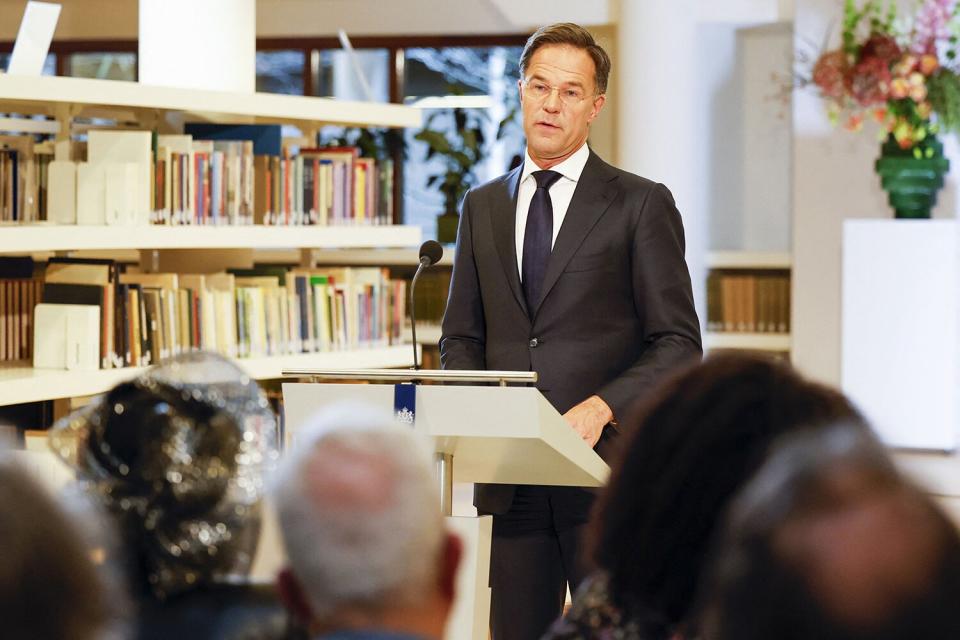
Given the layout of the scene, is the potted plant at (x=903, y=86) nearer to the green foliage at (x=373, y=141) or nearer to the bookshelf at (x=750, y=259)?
the bookshelf at (x=750, y=259)

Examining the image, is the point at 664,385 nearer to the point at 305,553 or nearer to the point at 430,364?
the point at 305,553

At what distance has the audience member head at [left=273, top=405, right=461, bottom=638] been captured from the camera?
0.96 m

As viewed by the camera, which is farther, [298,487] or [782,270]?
[782,270]

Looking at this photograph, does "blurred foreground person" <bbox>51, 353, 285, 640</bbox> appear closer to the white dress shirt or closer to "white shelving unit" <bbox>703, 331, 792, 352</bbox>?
the white dress shirt

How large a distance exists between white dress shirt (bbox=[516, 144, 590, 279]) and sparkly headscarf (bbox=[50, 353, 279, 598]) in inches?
61.0

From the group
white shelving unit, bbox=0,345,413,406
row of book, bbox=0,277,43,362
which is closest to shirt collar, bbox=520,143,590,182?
white shelving unit, bbox=0,345,413,406

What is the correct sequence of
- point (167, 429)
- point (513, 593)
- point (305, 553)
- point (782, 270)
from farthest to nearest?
1. point (782, 270)
2. point (513, 593)
3. point (167, 429)
4. point (305, 553)

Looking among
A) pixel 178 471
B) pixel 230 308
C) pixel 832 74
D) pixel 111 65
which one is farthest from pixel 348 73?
pixel 178 471

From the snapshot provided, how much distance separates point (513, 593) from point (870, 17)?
517 centimetres

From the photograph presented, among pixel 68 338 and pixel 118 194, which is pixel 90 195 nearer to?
pixel 118 194

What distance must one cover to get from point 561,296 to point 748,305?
494 centimetres

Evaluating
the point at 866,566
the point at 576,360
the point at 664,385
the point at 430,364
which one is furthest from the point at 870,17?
the point at 866,566

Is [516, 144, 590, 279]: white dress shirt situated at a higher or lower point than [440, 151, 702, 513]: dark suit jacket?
higher

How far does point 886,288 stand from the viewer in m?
6.59
